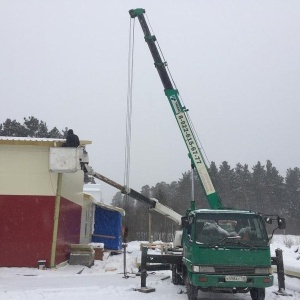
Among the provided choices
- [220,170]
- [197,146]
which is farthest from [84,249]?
[220,170]

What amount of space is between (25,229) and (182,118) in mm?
7740

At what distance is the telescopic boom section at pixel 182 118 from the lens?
51.5 ft

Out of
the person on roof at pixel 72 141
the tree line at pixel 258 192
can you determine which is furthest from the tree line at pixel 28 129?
the person on roof at pixel 72 141

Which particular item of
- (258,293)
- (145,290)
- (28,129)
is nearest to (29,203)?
(145,290)

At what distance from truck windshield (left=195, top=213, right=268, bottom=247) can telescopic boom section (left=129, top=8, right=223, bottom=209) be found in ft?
18.1

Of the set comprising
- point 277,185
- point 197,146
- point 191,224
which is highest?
point 277,185

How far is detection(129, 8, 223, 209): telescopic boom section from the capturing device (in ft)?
51.5

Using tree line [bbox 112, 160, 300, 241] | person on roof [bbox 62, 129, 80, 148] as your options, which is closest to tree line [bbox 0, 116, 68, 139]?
tree line [bbox 112, 160, 300, 241]

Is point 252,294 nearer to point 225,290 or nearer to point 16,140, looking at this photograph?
point 225,290

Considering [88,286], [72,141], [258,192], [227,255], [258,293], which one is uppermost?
[258,192]

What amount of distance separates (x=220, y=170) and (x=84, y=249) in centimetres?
6463

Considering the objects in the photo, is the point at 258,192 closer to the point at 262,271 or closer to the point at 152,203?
the point at 152,203

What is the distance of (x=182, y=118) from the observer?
650 inches

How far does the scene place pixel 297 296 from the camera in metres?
10.6
